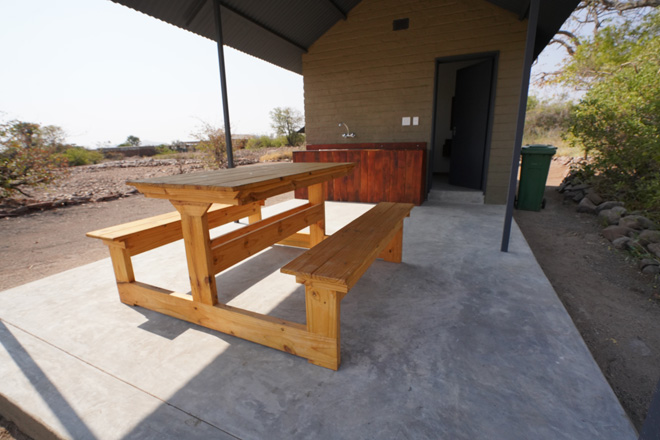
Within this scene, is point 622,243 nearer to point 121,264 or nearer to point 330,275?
point 330,275

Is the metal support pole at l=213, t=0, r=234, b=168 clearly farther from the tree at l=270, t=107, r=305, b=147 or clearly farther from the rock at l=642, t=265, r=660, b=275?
the tree at l=270, t=107, r=305, b=147

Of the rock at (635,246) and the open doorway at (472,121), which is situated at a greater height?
the open doorway at (472,121)

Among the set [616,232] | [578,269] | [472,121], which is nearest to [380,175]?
[472,121]

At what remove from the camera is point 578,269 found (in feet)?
9.16

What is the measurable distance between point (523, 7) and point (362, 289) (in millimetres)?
4637

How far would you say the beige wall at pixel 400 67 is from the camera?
465 cm

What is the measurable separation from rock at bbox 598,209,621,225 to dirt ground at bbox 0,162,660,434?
0.13 metres

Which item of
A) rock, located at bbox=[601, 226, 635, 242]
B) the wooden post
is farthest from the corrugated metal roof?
rock, located at bbox=[601, 226, 635, 242]

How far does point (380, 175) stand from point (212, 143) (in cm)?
619

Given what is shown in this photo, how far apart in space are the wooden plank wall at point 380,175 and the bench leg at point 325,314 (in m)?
3.72

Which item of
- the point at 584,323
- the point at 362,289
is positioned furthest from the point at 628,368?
the point at 362,289

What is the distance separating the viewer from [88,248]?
334 centimetres

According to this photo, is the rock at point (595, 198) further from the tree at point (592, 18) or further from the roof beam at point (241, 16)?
the tree at point (592, 18)

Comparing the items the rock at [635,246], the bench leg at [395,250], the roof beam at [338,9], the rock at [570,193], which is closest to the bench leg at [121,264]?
the bench leg at [395,250]
